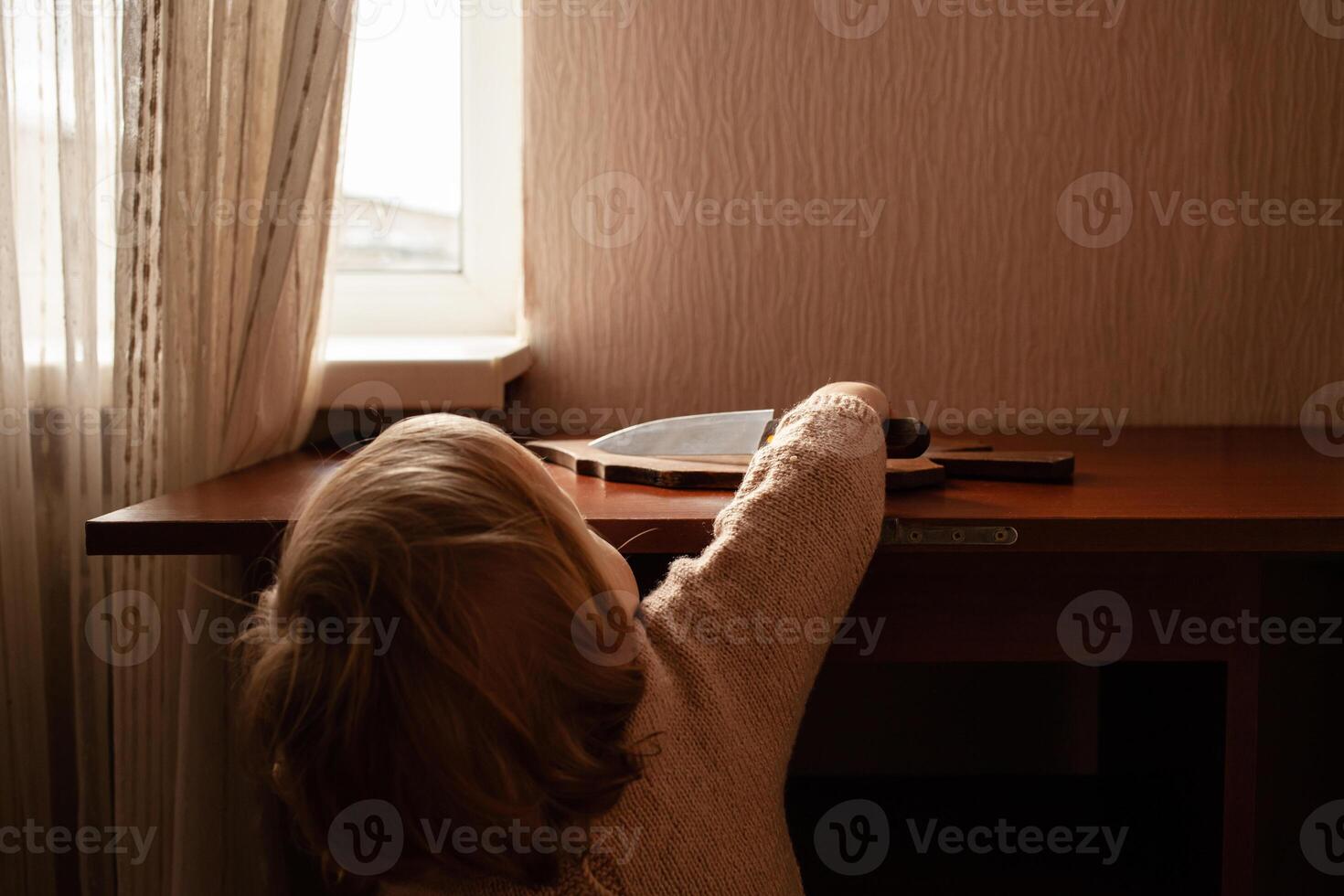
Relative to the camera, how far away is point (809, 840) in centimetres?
111

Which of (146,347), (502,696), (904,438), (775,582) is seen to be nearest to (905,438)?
(904,438)

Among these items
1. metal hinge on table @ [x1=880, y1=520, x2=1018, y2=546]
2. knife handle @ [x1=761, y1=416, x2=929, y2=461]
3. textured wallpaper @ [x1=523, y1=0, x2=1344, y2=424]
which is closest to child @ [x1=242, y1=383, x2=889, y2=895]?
metal hinge on table @ [x1=880, y1=520, x2=1018, y2=546]

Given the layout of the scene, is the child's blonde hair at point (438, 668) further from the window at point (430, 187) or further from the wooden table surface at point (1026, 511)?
the window at point (430, 187)

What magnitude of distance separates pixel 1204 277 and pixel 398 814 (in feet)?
3.72

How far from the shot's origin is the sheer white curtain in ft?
3.35

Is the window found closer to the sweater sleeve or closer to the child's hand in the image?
the child's hand

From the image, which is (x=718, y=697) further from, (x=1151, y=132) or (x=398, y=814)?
(x=1151, y=132)

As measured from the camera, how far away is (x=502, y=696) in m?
0.58

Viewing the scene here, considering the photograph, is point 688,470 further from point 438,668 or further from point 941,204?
point 941,204

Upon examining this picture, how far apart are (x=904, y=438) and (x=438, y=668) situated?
481 millimetres

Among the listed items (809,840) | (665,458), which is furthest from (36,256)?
(809,840)

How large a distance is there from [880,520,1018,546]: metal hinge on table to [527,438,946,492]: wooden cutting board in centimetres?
10

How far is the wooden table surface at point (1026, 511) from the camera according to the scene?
78 centimetres

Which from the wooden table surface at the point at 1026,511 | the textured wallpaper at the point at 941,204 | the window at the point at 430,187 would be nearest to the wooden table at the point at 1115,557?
the wooden table surface at the point at 1026,511
